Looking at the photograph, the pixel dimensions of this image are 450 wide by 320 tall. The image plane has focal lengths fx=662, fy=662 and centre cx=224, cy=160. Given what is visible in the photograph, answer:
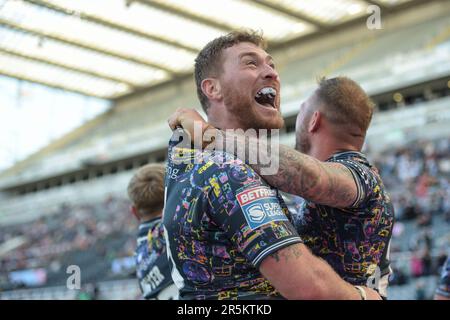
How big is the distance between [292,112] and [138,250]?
1039 inches

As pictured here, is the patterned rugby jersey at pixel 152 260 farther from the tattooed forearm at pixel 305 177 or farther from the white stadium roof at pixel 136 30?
the white stadium roof at pixel 136 30

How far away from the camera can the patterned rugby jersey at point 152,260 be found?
3.90m

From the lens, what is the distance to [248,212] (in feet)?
6.36

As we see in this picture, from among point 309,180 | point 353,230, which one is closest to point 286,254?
point 309,180

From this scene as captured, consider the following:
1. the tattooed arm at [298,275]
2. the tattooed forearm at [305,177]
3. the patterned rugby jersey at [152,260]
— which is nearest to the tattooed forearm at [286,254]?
the tattooed arm at [298,275]

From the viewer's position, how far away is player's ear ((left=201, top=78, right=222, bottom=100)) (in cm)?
242

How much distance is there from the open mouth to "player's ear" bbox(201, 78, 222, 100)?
5.6 inches

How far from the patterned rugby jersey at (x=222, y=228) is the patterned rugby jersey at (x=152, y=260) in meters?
1.73

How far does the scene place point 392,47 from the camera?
1198 inches

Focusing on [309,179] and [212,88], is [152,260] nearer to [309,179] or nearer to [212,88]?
[212,88]

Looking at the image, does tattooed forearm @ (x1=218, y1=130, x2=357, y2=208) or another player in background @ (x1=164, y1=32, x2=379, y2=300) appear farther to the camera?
tattooed forearm @ (x1=218, y1=130, x2=357, y2=208)

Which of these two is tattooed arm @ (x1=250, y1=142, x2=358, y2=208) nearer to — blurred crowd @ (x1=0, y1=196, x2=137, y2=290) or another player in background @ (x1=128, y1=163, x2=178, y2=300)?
another player in background @ (x1=128, y1=163, x2=178, y2=300)

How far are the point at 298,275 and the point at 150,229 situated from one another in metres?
2.28

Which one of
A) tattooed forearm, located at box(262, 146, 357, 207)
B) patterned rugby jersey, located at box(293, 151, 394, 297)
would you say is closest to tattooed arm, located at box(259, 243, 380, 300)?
tattooed forearm, located at box(262, 146, 357, 207)
